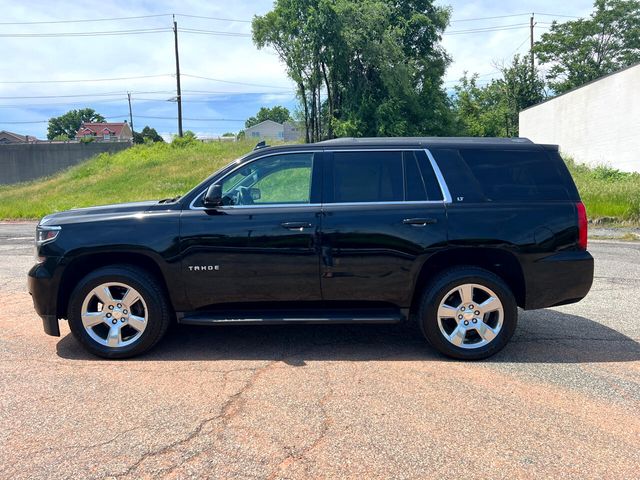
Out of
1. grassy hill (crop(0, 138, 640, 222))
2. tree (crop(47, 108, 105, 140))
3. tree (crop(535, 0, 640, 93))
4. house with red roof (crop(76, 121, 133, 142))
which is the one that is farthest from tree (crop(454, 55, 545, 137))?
tree (crop(47, 108, 105, 140))

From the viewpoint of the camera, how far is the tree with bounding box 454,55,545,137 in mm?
39562

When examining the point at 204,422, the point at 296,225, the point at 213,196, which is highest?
the point at 213,196

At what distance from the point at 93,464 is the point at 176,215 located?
218 cm

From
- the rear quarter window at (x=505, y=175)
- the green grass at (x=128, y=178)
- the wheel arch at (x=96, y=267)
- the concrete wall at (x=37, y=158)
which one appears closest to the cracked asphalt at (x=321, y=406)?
the wheel arch at (x=96, y=267)

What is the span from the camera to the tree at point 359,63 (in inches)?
1217

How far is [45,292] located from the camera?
443 centimetres

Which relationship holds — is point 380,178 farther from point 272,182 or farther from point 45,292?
point 45,292

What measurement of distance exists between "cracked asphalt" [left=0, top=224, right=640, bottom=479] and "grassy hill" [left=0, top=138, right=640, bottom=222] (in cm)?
1070

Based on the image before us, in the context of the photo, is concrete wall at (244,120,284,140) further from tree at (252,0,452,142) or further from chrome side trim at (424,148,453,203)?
chrome side trim at (424,148,453,203)

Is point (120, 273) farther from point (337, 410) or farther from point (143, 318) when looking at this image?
point (337, 410)

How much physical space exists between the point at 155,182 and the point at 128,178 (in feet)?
11.6

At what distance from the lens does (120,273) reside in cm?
439

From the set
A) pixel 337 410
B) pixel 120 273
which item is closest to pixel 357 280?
pixel 337 410

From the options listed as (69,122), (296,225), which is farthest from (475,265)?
(69,122)
